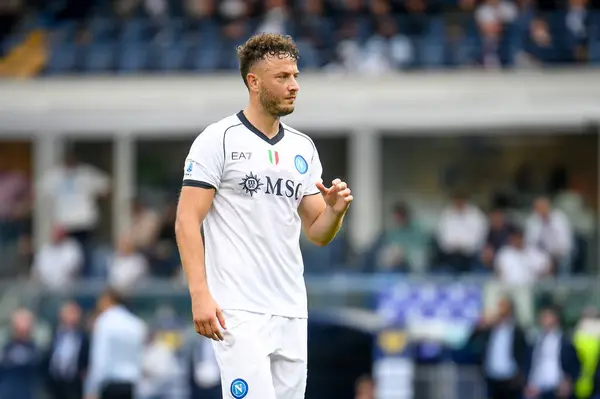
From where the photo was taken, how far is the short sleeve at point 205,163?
648 centimetres

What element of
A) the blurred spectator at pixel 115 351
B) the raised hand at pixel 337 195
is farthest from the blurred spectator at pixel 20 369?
the raised hand at pixel 337 195

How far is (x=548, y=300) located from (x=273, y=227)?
910 centimetres

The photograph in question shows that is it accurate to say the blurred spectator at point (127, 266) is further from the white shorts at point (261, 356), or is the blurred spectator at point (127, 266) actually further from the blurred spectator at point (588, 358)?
the white shorts at point (261, 356)

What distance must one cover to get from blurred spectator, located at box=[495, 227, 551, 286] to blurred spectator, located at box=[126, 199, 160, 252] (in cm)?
456

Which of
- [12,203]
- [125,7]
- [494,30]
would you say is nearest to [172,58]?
[125,7]

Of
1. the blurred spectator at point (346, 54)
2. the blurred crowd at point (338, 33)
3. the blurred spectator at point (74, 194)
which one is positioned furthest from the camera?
the blurred spectator at point (346, 54)

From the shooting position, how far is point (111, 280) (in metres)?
17.4

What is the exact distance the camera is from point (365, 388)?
14555 mm

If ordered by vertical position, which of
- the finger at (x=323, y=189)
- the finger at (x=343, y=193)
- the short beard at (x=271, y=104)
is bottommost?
the finger at (x=343, y=193)

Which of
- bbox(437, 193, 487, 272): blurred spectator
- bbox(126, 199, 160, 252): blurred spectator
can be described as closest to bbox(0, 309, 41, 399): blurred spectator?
bbox(126, 199, 160, 252): blurred spectator

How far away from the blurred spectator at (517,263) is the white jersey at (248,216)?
33.5ft

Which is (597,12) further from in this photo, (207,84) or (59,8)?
(59,8)

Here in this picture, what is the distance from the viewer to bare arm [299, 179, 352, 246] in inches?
257

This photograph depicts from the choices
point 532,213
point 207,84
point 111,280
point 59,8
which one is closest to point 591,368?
point 532,213
